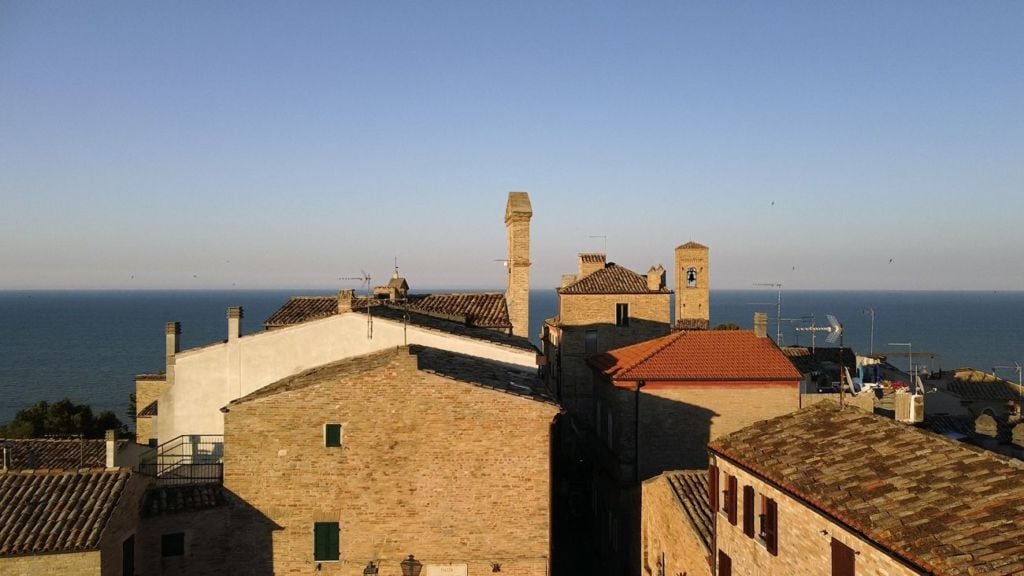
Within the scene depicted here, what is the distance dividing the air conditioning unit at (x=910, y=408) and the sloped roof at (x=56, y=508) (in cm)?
2031

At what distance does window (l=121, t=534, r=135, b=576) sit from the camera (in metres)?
15.9

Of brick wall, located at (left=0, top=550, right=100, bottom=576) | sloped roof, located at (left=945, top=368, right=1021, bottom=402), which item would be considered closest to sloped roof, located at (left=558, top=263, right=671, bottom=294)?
sloped roof, located at (left=945, top=368, right=1021, bottom=402)

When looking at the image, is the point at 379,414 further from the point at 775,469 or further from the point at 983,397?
the point at 983,397

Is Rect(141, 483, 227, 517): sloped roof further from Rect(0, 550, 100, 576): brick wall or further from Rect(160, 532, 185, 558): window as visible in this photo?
Rect(0, 550, 100, 576): brick wall

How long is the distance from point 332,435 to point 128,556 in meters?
4.67

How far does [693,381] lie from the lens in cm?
2578

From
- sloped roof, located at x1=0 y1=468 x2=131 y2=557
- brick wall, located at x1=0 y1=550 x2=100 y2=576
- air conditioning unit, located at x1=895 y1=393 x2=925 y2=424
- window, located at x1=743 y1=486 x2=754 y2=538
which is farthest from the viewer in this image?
air conditioning unit, located at x1=895 y1=393 x2=925 y2=424

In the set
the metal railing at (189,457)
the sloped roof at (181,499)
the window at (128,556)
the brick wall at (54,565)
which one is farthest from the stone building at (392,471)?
the metal railing at (189,457)

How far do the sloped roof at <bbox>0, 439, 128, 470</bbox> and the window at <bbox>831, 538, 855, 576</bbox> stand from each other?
20.5m

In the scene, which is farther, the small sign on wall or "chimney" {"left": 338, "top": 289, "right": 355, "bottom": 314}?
"chimney" {"left": 338, "top": 289, "right": 355, "bottom": 314}

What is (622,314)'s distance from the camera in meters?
41.0

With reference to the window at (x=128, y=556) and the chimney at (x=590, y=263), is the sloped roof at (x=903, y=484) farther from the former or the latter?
the chimney at (x=590, y=263)

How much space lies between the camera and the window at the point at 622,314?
4091 cm

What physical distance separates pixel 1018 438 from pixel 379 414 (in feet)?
64.7
